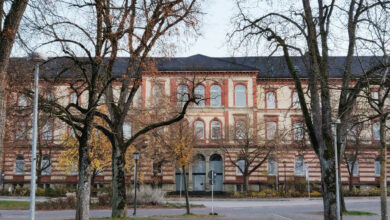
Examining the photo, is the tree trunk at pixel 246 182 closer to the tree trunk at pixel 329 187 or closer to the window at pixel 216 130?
the window at pixel 216 130

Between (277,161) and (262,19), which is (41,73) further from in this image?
(277,161)

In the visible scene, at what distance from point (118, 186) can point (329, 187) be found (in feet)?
29.2

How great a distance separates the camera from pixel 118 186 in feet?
61.3

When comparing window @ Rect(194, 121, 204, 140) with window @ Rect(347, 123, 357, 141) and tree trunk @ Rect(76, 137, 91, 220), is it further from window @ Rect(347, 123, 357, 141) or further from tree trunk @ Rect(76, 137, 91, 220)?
tree trunk @ Rect(76, 137, 91, 220)

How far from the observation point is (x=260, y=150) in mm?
45375

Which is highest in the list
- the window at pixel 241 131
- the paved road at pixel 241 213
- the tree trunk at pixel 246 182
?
the window at pixel 241 131

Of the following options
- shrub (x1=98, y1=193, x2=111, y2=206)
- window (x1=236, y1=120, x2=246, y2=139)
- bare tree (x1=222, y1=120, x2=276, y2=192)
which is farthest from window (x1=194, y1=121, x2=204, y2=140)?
shrub (x1=98, y1=193, x2=111, y2=206)

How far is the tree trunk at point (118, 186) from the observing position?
1857cm

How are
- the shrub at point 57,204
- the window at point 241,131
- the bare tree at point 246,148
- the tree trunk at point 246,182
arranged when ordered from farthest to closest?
1. the window at point 241,131
2. the tree trunk at point 246,182
3. the bare tree at point 246,148
4. the shrub at point 57,204

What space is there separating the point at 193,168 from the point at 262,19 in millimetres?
36282

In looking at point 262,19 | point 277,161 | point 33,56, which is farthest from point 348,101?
point 277,161

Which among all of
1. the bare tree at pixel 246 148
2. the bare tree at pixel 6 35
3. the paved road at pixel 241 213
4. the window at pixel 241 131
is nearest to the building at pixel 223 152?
the bare tree at pixel 246 148

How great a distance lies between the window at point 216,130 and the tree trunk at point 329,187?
3399 cm

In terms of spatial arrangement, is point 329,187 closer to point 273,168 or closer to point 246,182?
point 246,182
